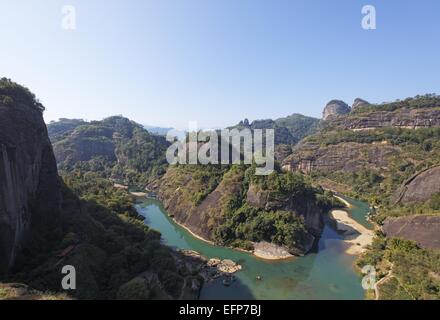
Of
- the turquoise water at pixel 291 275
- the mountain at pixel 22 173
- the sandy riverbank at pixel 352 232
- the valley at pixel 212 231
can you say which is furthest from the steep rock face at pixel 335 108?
the mountain at pixel 22 173

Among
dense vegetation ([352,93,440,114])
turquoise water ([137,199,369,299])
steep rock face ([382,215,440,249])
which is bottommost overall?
turquoise water ([137,199,369,299])

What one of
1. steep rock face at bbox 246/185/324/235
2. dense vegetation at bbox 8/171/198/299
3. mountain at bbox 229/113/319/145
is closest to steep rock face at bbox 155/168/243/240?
steep rock face at bbox 246/185/324/235

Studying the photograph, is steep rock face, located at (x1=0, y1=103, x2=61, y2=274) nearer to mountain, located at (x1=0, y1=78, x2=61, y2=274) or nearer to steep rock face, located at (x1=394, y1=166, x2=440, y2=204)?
mountain, located at (x1=0, y1=78, x2=61, y2=274)

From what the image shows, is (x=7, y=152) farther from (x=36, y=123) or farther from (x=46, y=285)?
(x=46, y=285)

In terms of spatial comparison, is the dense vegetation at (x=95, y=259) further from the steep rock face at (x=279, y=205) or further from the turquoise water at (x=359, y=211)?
the turquoise water at (x=359, y=211)

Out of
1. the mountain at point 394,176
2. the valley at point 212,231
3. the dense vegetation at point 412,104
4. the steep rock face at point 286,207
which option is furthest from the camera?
the dense vegetation at point 412,104
